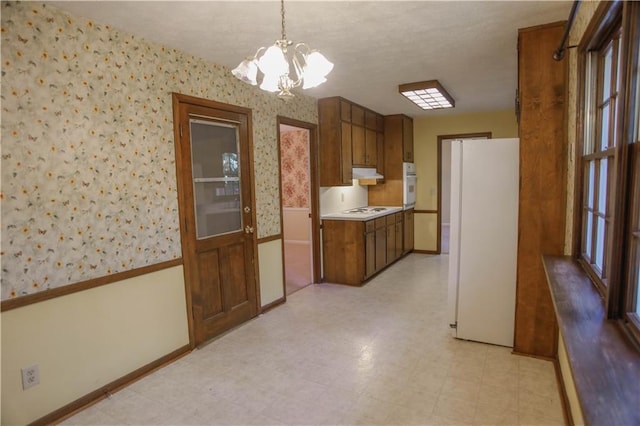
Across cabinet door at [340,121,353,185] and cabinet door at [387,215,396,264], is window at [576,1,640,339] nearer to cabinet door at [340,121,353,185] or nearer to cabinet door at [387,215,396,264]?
cabinet door at [340,121,353,185]

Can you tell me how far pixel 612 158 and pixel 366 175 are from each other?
13.4ft

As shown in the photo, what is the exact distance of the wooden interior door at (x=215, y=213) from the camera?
3014 mm

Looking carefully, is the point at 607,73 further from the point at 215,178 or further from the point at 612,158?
the point at 215,178

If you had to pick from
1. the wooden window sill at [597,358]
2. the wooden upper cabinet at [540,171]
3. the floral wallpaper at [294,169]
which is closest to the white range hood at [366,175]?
the floral wallpaper at [294,169]

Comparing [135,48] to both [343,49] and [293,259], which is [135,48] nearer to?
[343,49]

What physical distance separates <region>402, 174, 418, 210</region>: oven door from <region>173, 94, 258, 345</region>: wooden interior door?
3.32 metres

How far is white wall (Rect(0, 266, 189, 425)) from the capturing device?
80.7 inches

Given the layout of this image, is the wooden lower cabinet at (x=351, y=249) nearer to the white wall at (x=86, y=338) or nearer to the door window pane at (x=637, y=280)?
the white wall at (x=86, y=338)

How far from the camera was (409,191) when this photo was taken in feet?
21.1

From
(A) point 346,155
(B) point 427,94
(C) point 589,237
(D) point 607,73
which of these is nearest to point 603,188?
(C) point 589,237

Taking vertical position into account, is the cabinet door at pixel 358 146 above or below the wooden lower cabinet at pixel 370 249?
above

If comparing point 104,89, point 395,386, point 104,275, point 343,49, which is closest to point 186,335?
point 104,275

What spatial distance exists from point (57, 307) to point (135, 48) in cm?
179

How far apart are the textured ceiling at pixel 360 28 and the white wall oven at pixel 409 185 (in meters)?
2.66
